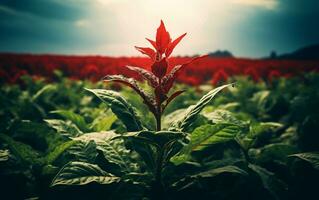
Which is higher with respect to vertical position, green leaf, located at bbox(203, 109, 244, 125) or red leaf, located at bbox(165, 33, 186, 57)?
red leaf, located at bbox(165, 33, 186, 57)

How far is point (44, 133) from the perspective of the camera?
81.1 inches

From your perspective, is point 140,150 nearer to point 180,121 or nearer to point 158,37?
point 180,121

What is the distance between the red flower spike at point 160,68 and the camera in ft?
4.69

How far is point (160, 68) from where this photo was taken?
1.44 m

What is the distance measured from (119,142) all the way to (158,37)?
0.55 m

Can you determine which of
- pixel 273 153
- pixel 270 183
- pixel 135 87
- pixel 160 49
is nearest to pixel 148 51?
pixel 160 49

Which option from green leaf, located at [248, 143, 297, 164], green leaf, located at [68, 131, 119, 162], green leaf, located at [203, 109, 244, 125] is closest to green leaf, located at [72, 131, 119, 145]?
green leaf, located at [68, 131, 119, 162]

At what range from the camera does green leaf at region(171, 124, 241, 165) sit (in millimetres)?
1414

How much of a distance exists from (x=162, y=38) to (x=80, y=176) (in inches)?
25.5

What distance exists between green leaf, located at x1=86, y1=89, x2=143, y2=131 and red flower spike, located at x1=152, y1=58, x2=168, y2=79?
0.21 meters

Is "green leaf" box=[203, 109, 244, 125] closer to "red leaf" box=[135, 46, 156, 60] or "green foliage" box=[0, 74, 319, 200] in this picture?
"green foliage" box=[0, 74, 319, 200]

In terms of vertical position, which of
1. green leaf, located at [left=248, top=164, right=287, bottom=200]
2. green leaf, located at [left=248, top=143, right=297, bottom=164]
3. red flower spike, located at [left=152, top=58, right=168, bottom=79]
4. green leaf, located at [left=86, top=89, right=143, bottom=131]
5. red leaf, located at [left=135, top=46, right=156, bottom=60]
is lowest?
green leaf, located at [left=248, top=164, right=287, bottom=200]

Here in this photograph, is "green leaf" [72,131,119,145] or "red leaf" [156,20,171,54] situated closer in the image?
"red leaf" [156,20,171,54]

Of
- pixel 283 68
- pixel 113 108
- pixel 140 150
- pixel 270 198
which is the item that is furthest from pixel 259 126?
pixel 283 68
